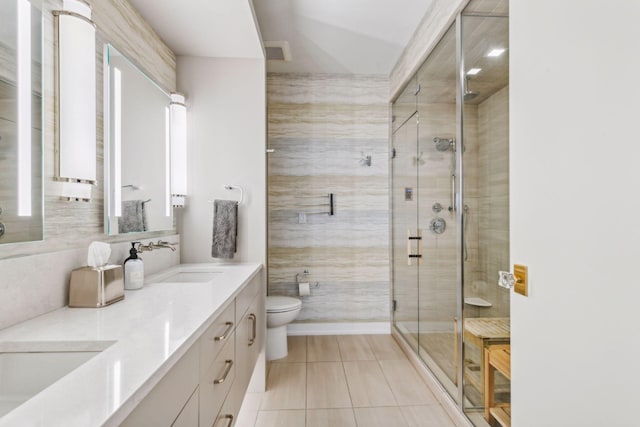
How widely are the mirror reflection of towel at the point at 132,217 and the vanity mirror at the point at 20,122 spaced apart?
0.51m

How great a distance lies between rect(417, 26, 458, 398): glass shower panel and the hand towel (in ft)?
4.53

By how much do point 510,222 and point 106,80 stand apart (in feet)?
6.20

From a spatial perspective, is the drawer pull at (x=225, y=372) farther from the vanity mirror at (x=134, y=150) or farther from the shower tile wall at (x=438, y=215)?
the shower tile wall at (x=438, y=215)

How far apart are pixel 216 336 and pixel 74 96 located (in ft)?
3.46

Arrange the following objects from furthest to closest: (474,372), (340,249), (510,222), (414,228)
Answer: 1. (340,249)
2. (414,228)
3. (474,372)
4. (510,222)

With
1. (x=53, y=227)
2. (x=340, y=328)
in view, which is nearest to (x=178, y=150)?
(x=53, y=227)

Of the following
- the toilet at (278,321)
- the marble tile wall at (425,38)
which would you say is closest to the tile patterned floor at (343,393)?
the toilet at (278,321)

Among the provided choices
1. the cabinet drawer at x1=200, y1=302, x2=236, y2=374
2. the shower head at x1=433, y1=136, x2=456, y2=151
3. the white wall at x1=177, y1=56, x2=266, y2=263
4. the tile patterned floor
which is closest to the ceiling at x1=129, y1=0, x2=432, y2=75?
the white wall at x1=177, y1=56, x2=266, y2=263

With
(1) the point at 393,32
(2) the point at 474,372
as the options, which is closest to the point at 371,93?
(1) the point at 393,32

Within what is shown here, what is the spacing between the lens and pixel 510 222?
128 cm

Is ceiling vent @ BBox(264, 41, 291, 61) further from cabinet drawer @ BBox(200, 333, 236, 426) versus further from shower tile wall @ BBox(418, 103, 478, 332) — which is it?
cabinet drawer @ BBox(200, 333, 236, 426)

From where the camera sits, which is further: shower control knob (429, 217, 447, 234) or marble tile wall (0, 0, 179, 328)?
shower control knob (429, 217, 447, 234)

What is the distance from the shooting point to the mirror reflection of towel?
167 centimetres
